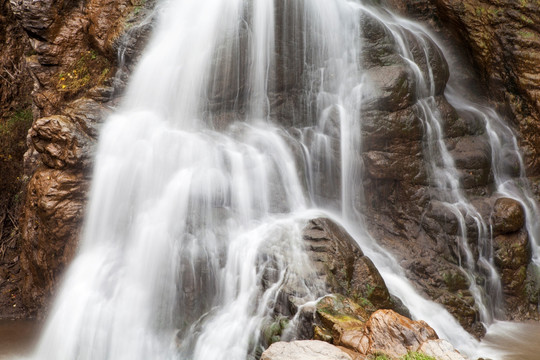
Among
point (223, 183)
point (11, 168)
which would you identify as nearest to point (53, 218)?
point (223, 183)

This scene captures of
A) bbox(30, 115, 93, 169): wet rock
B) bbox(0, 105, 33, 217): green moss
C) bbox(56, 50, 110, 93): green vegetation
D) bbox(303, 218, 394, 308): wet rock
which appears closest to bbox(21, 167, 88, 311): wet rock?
bbox(30, 115, 93, 169): wet rock

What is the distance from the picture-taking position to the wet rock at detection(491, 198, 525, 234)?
921 centimetres

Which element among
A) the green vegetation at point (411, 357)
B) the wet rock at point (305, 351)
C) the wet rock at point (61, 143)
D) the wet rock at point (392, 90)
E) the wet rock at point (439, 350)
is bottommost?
the wet rock at point (305, 351)

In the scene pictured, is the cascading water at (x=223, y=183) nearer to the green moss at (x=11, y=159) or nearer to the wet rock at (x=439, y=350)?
the wet rock at (x=439, y=350)

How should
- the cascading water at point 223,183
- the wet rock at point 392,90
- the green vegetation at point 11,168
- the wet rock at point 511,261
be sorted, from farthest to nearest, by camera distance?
the green vegetation at point 11,168, the wet rock at point 392,90, the wet rock at point 511,261, the cascading water at point 223,183

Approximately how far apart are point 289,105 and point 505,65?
5093mm

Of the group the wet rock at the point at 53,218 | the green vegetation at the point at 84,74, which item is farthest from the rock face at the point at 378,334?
the green vegetation at the point at 84,74

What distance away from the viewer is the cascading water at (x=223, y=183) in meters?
7.01

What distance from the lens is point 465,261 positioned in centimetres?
905

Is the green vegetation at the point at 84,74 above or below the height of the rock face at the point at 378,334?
above

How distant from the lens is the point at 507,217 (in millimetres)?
9203

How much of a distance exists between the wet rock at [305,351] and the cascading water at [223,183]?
35.6 inches

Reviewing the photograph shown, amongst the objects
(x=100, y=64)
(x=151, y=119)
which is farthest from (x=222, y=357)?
(x=100, y=64)

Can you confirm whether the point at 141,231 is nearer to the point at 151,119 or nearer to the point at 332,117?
the point at 151,119
